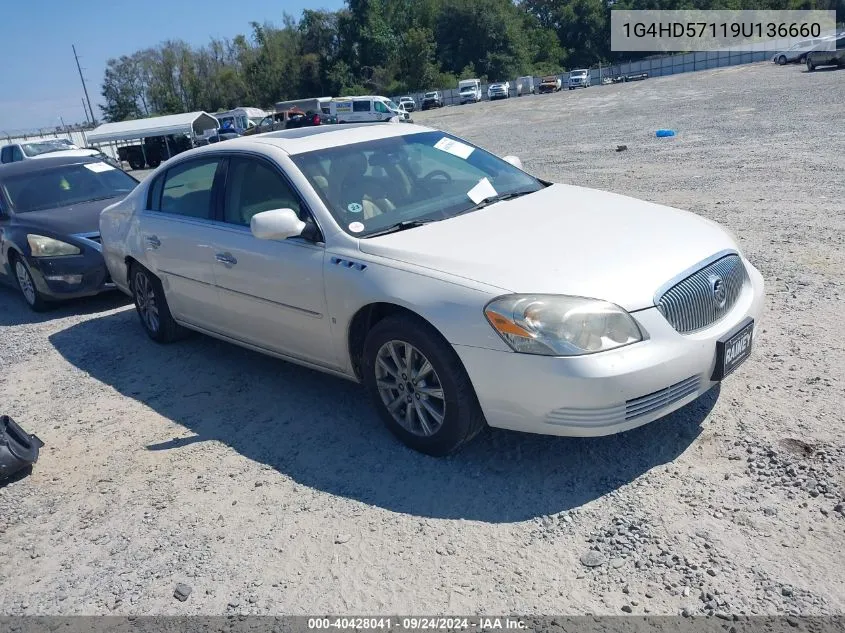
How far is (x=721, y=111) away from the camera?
73.0 ft

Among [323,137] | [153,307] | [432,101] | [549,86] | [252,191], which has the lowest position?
[432,101]

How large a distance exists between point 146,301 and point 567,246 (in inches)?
154

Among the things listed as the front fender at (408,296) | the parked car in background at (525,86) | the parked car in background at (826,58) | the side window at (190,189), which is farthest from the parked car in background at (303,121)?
the front fender at (408,296)

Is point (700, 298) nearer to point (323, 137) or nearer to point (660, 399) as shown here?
point (660, 399)

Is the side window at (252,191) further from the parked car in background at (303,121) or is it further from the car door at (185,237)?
the parked car in background at (303,121)

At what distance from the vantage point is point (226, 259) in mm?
4789

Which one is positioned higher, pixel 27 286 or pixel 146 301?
pixel 146 301

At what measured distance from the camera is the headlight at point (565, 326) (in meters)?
3.22

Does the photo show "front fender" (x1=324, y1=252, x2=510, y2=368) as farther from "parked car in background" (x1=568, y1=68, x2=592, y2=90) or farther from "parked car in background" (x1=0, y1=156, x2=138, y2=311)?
"parked car in background" (x1=568, y1=68, x2=592, y2=90)

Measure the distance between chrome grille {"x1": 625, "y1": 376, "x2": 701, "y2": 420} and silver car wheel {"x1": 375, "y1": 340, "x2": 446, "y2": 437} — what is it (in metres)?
0.88

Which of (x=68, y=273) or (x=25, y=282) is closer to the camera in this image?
(x=68, y=273)

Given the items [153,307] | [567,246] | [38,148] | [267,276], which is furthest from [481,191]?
[38,148]

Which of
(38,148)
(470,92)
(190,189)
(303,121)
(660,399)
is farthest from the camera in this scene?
(470,92)

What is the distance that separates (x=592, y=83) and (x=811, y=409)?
73.7 m
